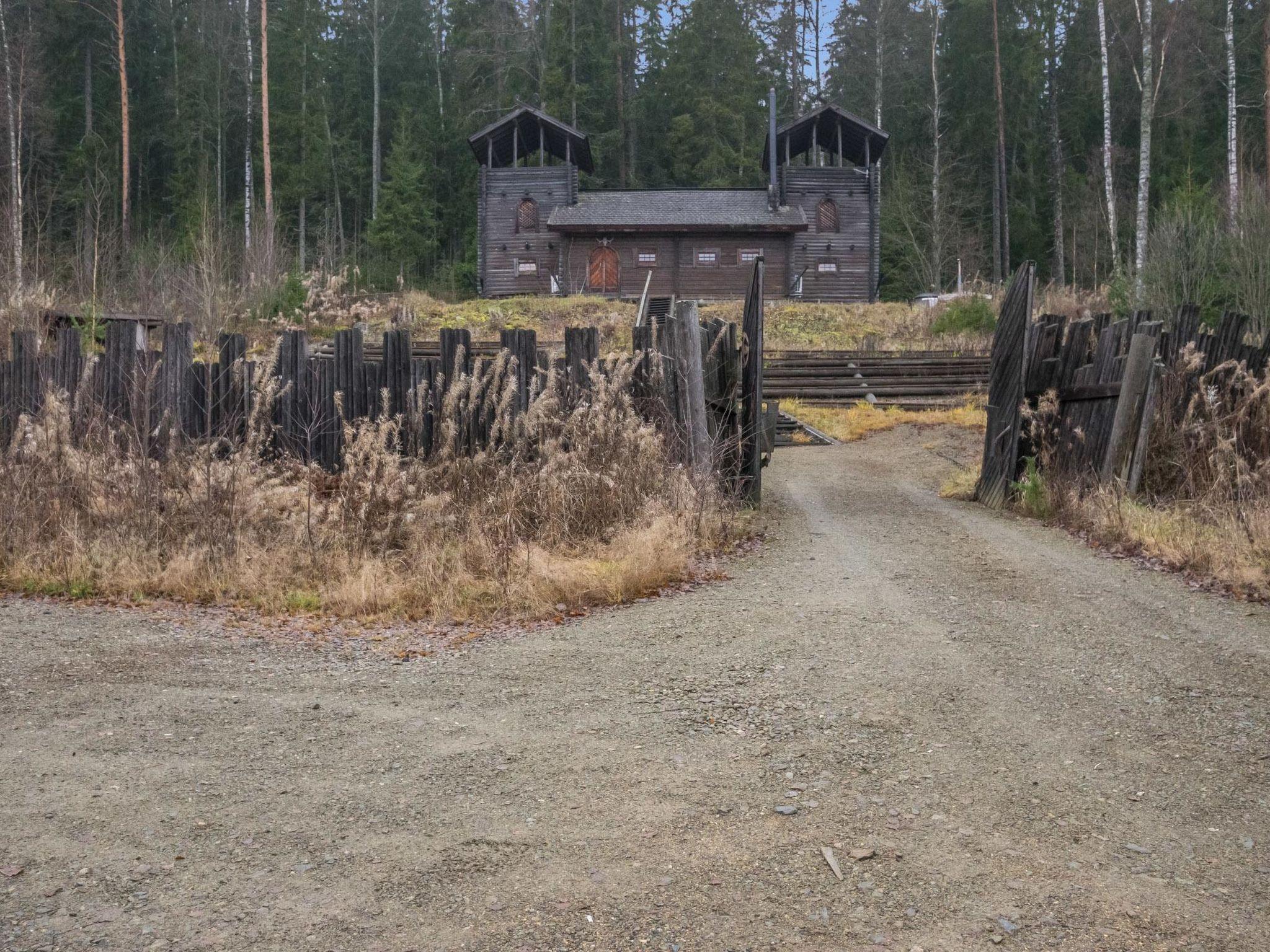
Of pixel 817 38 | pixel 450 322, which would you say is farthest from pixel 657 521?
pixel 817 38

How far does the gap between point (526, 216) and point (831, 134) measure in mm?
12493

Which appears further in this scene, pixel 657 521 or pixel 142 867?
pixel 657 521

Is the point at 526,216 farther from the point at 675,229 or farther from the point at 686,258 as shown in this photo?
the point at 686,258

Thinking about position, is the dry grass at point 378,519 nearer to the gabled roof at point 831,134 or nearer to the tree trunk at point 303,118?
the gabled roof at point 831,134

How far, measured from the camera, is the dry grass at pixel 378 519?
267 inches

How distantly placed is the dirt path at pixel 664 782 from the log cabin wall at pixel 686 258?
117ft

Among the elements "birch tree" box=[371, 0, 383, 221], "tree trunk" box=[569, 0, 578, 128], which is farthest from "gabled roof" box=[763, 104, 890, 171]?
"birch tree" box=[371, 0, 383, 221]

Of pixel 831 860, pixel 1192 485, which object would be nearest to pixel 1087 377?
pixel 1192 485

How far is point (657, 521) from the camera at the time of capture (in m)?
7.55

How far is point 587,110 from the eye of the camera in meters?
53.2

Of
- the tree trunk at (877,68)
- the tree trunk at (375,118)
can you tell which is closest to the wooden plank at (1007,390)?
the tree trunk at (877,68)

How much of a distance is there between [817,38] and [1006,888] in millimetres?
66301

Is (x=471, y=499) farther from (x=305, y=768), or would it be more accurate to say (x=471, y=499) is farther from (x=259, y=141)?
(x=259, y=141)

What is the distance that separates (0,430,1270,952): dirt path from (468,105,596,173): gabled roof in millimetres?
36990
